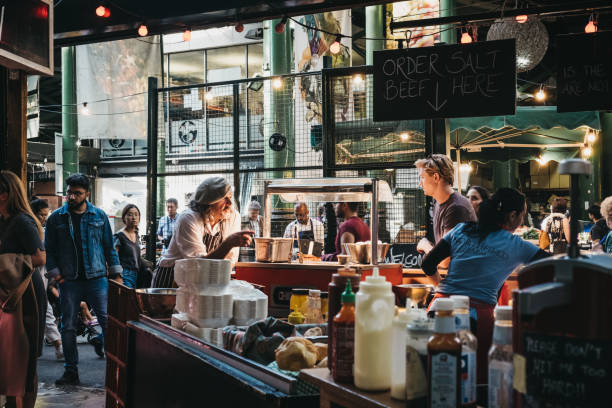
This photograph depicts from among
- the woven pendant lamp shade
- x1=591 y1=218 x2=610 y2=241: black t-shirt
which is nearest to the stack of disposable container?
the woven pendant lamp shade

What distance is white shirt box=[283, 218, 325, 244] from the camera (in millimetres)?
8711

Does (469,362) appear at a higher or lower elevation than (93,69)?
lower

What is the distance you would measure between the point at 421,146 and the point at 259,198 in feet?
16.0

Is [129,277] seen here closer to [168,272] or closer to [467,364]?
[168,272]

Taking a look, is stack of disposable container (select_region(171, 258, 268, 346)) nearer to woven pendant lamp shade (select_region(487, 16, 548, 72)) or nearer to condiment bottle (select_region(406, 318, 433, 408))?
condiment bottle (select_region(406, 318, 433, 408))

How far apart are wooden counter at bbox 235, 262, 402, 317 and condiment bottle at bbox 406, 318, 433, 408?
3641mm

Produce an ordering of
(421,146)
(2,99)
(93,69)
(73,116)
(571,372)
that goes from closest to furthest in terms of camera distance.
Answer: (571,372) → (2,99) → (421,146) → (93,69) → (73,116)

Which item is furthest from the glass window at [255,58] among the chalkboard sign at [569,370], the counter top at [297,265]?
the chalkboard sign at [569,370]

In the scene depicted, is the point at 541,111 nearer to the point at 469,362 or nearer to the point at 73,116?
the point at 469,362

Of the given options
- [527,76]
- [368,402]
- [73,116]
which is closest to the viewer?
[368,402]

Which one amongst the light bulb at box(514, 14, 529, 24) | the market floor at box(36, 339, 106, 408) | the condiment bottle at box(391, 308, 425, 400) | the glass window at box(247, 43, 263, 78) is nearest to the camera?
the condiment bottle at box(391, 308, 425, 400)

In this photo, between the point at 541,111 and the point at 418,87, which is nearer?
the point at 418,87

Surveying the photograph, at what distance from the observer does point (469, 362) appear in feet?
4.93

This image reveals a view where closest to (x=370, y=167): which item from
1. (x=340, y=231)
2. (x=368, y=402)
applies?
(x=340, y=231)
